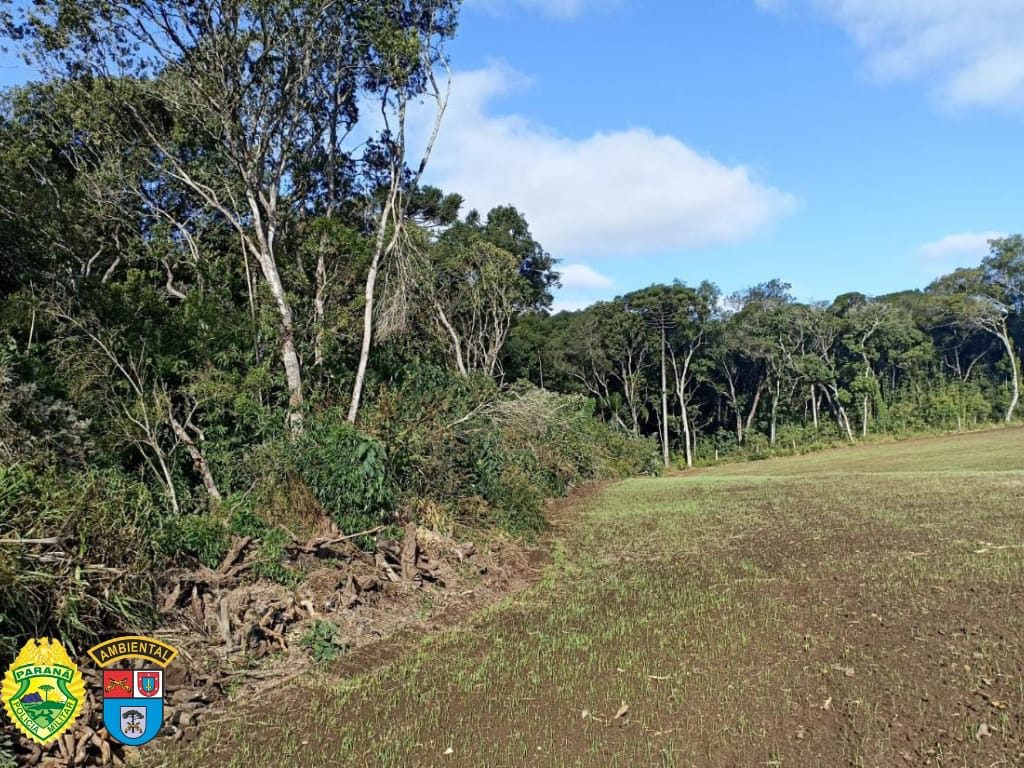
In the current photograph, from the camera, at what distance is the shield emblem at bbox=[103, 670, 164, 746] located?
3707mm

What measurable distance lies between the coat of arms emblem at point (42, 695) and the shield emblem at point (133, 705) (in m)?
0.17

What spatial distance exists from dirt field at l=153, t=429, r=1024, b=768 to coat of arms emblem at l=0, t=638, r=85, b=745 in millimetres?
603

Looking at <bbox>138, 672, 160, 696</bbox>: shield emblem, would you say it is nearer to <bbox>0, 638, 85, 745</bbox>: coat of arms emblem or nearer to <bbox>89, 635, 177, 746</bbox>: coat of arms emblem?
<bbox>89, 635, 177, 746</bbox>: coat of arms emblem

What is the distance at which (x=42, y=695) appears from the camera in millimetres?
3492

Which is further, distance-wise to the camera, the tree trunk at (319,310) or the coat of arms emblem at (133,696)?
the tree trunk at (319,310)

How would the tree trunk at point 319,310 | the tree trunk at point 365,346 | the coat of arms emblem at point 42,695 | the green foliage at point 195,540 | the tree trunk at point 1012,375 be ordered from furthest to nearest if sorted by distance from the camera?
1. the tree trunk at point 1012,375
2. the tree trunk at point 319,310
3. the tree trunk at point 365,346
4. the green foliage at point 195,540
5. the coat of arms emblem at point 42,695

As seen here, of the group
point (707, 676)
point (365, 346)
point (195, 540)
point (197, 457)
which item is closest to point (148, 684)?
point (195, 540)

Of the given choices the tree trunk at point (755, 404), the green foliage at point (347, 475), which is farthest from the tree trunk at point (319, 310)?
the tree trunk at point (755, 404)

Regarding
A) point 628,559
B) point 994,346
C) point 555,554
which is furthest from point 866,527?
point 994,346

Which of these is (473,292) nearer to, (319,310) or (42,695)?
(319,310)

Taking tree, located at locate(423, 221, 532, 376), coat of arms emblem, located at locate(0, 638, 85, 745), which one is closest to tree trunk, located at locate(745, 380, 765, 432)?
tree, located at locate(423, 221, 532, 376)

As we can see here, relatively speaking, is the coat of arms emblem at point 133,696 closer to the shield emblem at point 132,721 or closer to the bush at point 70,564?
the shield emblem at point 132,721

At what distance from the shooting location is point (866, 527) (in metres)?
10.1

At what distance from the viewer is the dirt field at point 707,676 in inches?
148
